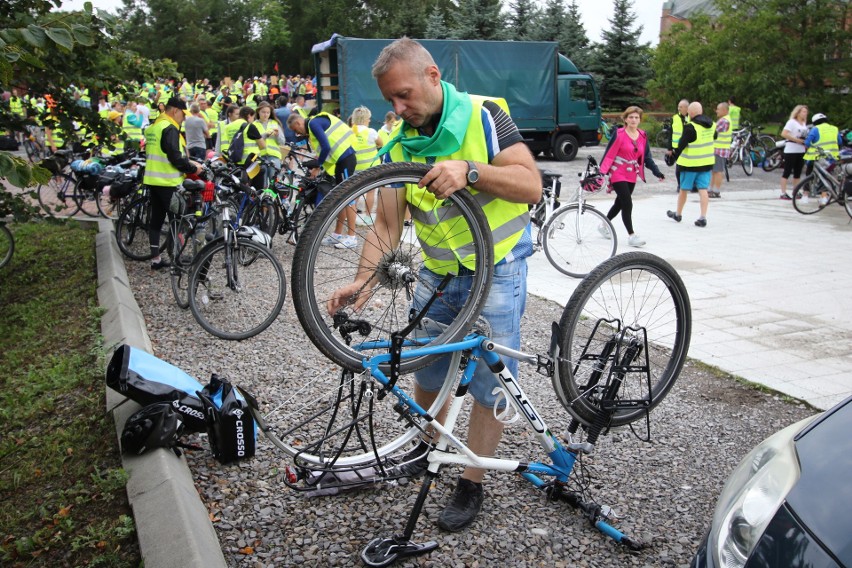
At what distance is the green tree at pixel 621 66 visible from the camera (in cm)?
3100

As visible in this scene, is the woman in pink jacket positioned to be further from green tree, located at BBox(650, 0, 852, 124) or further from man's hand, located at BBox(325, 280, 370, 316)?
green tree, located at BBox(650, 0, 852, 124)

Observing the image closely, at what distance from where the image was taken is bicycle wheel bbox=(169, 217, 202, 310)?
6977 mm

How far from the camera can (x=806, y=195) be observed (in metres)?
13.2

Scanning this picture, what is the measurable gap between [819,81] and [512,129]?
23.9 meters

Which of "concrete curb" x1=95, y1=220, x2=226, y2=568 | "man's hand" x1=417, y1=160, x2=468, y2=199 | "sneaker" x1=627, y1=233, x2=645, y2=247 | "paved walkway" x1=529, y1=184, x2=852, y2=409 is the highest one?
"man's hand" x1=417, y1=160, x2=468, y2=199

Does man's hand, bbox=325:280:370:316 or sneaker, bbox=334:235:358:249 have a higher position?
sneaker, bbox=334:235:358:249

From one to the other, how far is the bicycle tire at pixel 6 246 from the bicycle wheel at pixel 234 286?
11.1 ft

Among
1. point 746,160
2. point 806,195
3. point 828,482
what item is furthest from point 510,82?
point 828,482

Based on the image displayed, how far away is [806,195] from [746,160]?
25.0 feet

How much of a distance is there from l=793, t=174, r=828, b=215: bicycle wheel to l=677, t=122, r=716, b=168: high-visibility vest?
2.70m

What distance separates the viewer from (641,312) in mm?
3990

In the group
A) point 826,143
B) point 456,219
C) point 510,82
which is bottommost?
point 826,143

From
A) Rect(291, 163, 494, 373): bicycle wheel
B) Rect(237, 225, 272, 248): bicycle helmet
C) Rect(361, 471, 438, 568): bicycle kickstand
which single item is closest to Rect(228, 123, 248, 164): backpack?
Rect(237, 225, 272, 248): bicycle helmet

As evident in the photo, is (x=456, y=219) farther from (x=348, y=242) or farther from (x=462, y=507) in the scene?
(x=462, y=507)
